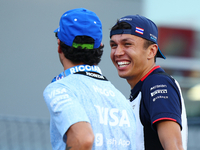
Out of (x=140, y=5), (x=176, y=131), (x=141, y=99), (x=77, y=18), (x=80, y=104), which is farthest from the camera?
(x=140, y=5)

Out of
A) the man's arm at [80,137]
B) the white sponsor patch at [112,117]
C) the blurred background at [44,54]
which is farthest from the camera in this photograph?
the blurred background at [44,54]

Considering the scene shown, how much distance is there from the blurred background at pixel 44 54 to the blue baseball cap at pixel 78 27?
445cm

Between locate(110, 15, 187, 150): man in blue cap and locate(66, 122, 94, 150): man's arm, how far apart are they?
615mm

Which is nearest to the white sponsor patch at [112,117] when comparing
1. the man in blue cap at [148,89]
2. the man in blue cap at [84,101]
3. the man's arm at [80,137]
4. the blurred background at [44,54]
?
the man in blue cap at [84,101]

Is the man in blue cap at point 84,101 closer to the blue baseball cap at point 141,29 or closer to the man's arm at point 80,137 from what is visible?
the man's arm at point 80,137

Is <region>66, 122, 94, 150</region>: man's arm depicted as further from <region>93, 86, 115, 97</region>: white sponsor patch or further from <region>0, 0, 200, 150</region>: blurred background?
<region>0, 0, 200, 150</region>: blurred background

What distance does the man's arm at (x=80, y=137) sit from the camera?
4.50 ft

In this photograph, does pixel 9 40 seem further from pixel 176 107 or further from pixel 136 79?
pixel 176 107

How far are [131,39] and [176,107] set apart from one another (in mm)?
768

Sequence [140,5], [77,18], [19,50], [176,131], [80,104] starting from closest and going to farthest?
[80,104] < [77,18] < [176,131] < [19,50] < [140,5]

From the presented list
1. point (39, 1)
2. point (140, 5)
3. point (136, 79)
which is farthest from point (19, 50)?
point (136, 79)

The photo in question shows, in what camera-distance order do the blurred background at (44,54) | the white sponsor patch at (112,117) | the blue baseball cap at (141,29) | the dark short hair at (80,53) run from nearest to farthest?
Result: the white sponsor patch at (112,117) < the dark short hair at (80,53) < the blue baseball cap at (141,29) < the blurred background at (44,54)

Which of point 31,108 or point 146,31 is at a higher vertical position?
point 146,31

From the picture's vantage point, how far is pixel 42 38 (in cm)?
675
